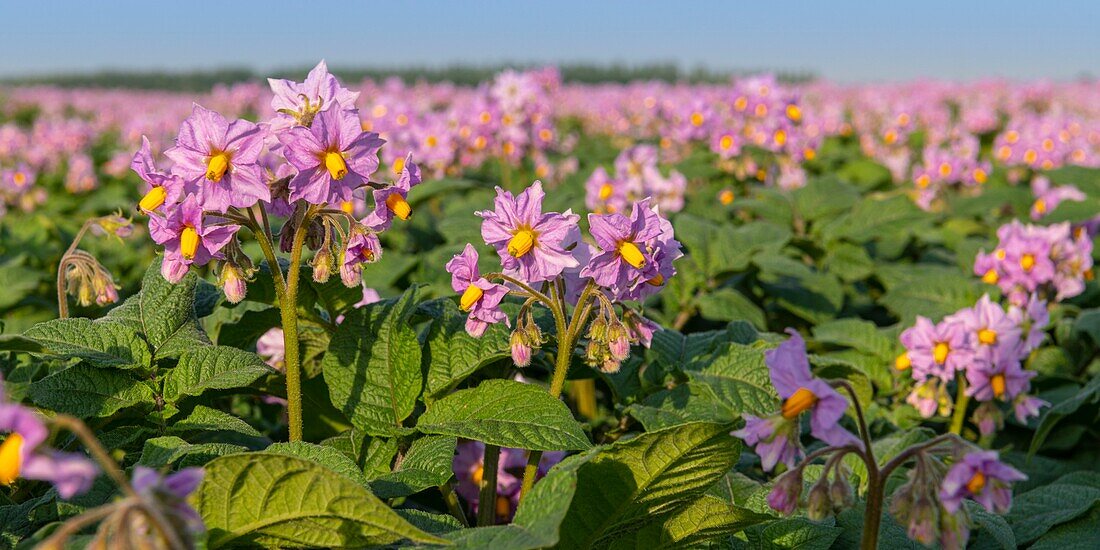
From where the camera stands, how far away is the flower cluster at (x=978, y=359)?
2.97 meters

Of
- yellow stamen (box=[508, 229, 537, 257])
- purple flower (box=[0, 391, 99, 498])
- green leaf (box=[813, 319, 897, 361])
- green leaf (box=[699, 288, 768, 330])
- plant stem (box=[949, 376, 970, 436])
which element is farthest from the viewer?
green leaf (box=[699, 288, 768, 330])

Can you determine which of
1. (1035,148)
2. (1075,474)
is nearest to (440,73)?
(1035,148)

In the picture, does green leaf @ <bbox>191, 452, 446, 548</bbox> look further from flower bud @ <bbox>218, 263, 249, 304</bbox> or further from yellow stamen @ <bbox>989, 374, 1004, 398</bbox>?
yellow stamen @ <bbox>989, 374, 1004, 398</bbox>

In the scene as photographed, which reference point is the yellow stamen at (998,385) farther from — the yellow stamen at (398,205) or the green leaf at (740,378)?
the yellow stamen at (398,205)

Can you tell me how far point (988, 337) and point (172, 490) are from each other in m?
2.53

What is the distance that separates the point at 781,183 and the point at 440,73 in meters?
45.1

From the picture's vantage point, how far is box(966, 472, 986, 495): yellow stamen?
145 centimetres

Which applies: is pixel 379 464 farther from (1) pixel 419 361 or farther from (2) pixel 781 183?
(2) pixel 781 183

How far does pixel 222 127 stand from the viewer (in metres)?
1.75

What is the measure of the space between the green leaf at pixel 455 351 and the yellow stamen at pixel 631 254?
1.23ft

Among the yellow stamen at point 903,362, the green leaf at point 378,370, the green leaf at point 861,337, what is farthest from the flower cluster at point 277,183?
the green leaf at point 861,337

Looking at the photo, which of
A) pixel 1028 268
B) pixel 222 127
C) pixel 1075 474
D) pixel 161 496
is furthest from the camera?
pixel 1028 268

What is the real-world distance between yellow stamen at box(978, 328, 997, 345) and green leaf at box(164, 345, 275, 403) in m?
2.09

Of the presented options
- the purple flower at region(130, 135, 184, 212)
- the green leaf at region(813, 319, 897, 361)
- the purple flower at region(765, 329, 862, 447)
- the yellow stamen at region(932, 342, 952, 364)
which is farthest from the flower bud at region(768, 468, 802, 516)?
the green leaf at region(813, 319, 897, 361)
